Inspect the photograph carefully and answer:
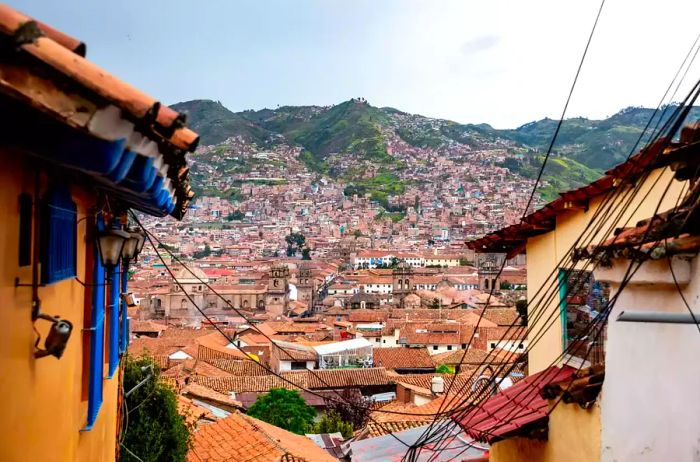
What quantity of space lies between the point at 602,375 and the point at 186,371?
26228 mm

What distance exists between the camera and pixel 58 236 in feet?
9.43

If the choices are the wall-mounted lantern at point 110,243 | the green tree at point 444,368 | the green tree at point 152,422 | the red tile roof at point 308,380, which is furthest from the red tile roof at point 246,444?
the green tree at point 444,368

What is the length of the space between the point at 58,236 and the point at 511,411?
385 centimetres

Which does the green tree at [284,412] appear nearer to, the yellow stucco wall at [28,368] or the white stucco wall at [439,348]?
the white stucco wall at [439,348]

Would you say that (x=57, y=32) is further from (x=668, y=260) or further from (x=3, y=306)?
(x=668, y=260)

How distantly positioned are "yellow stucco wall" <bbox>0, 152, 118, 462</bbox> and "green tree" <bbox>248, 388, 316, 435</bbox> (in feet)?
64.5

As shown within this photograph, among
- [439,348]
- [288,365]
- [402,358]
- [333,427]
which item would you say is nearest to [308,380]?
[288,365]

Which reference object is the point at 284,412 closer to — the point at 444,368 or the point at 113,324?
the point at 444,368

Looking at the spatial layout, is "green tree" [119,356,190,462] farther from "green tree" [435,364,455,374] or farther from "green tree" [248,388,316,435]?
"green tree" [435,364,455,374]

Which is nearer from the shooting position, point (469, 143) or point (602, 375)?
point (602, 375)

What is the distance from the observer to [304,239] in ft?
416

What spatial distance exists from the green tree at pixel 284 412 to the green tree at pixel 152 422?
11164 mm

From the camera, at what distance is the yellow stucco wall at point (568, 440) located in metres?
4.04

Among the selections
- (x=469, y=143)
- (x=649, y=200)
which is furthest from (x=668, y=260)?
(x=469, y=143)
